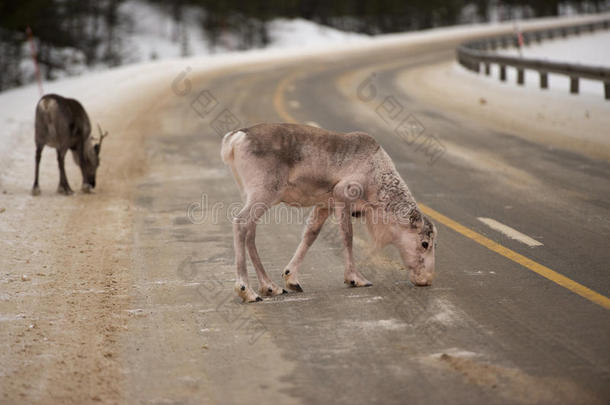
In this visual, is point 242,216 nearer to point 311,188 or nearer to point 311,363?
point 311,188

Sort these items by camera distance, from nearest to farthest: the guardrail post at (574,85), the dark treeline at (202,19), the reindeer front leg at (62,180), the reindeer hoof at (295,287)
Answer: the reindeer hoof at (295,287) < the reindeer front leg at (62,180) < the guardrail post at (574,85) < the dark treeline at (202,19)

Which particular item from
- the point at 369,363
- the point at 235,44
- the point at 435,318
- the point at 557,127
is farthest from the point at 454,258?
the point at 235,44

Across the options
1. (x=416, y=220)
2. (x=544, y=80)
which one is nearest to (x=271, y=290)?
(x=416, y=220)

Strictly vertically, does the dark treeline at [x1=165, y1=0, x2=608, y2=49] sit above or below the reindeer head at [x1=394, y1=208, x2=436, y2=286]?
above

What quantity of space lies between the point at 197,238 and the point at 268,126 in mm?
2600

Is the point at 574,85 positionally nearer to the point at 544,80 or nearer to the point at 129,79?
the point at 544,80

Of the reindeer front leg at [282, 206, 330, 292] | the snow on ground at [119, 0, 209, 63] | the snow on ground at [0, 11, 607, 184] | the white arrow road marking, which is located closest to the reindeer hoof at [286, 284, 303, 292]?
the reindeer front leg at [282, 206, 330, 292]

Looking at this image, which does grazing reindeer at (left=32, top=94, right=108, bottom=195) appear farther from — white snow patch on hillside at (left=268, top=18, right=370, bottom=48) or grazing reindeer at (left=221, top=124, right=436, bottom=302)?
white snow patch on hillside at (left=268, top=18, right=370, bottom=48)

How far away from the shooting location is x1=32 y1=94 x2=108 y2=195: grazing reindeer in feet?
39.0

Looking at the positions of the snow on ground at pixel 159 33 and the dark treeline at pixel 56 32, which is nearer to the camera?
the dark treeline at pixel 56 32

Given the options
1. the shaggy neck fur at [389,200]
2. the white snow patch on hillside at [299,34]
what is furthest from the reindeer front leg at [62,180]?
the white snow patch on hillside at [299,34]

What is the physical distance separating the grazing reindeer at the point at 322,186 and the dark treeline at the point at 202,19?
32.2 m

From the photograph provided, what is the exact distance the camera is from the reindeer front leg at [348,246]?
701 cm

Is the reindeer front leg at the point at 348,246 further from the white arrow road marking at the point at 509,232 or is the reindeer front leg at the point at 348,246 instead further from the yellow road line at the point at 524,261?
the white arrow road marking at the point at 509,232
